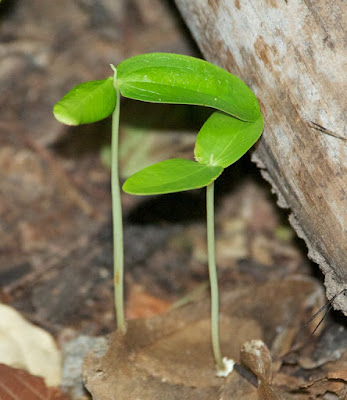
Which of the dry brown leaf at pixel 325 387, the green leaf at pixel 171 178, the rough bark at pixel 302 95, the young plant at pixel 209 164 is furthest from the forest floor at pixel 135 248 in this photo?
the green leaf at pixel 171 178

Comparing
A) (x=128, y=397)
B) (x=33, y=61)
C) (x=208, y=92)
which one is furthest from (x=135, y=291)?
(x=33, y=61)

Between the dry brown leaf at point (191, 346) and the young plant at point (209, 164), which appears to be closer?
the young plant at point (209, 164)

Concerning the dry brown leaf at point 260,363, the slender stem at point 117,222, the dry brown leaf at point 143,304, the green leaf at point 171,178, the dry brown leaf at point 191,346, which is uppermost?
the green leaf at point 171,178

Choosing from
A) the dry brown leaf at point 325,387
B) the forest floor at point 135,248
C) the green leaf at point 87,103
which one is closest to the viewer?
the green leaf at point 87,103

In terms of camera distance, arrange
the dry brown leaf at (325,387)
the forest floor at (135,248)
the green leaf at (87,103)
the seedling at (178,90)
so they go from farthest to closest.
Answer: the forest floor at (135,248), the dry brown leaf at (325,387), the seedling at (178,90), the green leaf at (87,103)

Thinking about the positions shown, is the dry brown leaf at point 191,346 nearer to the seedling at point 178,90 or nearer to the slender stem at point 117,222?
the slender stem at point 117,222

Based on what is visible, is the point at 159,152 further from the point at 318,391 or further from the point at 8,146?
the point at 318,391

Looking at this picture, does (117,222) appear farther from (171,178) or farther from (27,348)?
(27,348)

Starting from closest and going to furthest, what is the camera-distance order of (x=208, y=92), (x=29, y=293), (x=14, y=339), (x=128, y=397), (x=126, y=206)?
(x=208, y=92) < (x=128, y=397) < (x=14, y=339) < (x=29, y=293) < (x=126, y=206)
